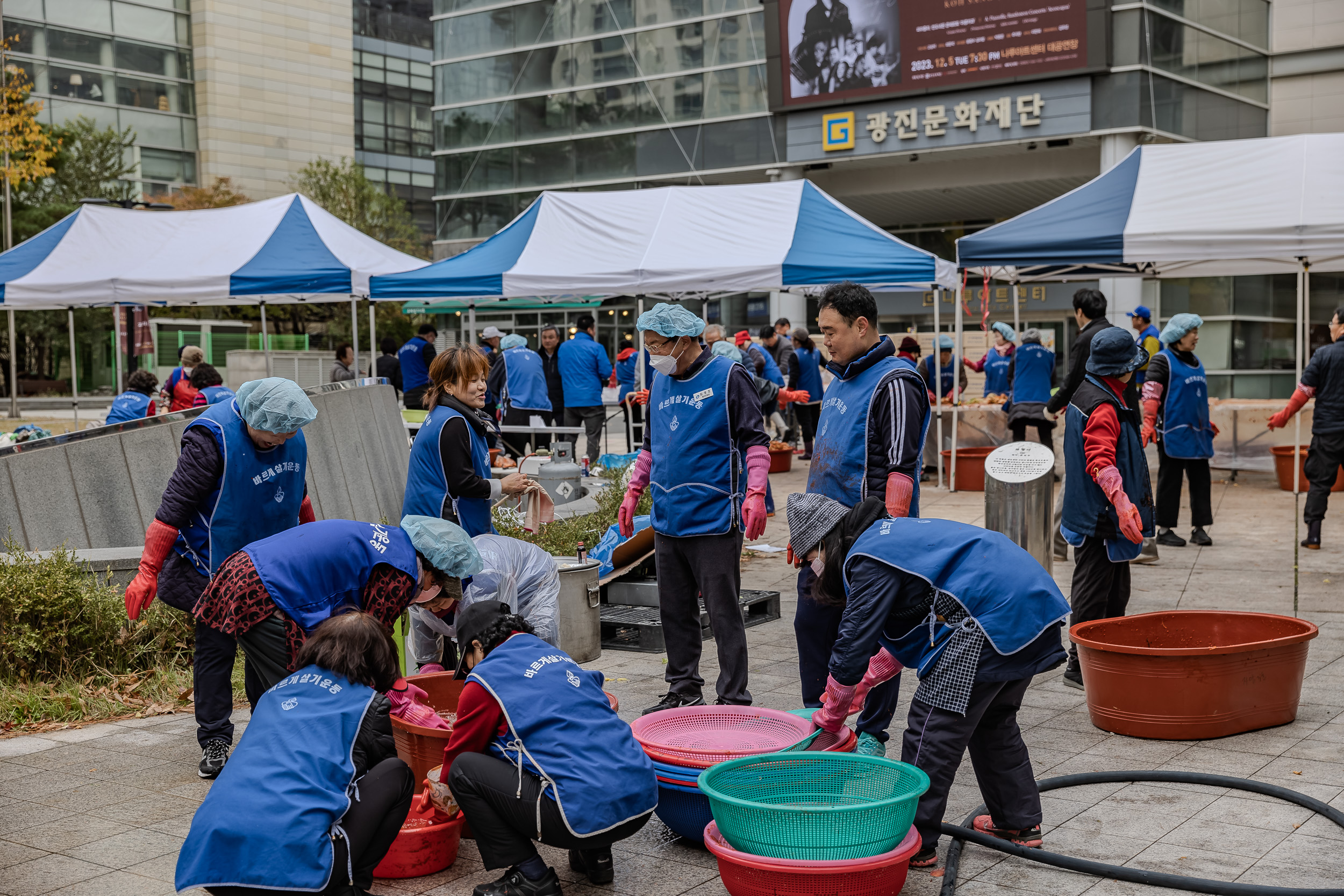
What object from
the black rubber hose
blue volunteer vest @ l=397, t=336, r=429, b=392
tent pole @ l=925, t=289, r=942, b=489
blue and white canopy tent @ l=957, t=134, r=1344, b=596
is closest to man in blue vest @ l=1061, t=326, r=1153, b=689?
the black rubber hose

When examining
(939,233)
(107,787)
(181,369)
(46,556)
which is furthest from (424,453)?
(939,233)

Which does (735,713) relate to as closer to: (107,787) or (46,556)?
(107,787)

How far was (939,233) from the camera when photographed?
106ft

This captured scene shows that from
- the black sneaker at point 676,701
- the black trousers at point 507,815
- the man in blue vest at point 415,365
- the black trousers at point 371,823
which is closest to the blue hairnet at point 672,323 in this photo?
→ the black sneaker at point 676,701

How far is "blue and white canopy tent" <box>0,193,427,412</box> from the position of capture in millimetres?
14586

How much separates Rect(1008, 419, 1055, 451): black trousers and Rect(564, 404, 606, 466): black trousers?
4.96m

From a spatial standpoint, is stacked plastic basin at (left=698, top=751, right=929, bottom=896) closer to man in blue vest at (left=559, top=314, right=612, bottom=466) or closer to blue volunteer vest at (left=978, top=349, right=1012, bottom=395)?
man in blue vest at (left=559, top=314, right=612, bottom=466)

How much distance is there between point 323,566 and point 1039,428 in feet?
36.2

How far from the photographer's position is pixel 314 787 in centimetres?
323

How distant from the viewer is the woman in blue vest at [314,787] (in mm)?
3129

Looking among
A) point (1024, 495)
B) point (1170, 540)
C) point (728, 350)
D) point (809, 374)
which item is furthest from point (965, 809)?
point (809, 374)

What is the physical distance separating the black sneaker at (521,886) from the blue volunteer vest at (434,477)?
7.65 feet

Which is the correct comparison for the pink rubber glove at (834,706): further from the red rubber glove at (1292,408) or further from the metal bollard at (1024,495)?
the red rubber glove at (1292,408)

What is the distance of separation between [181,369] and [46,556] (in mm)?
8398
